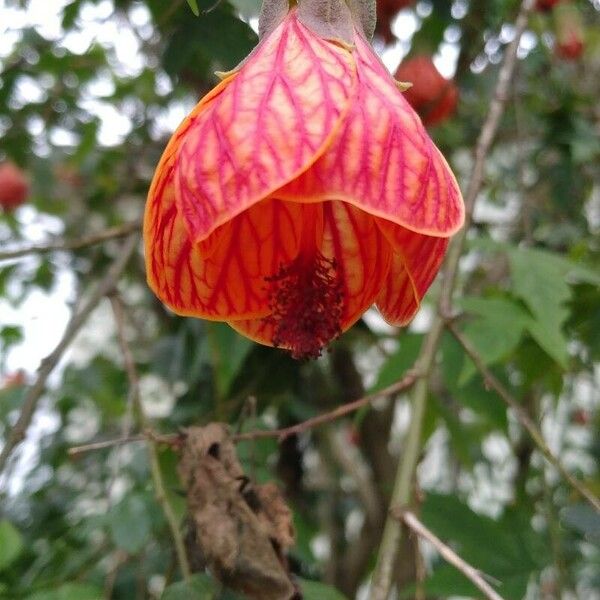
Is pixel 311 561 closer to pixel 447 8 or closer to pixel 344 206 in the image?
pixel 344 206

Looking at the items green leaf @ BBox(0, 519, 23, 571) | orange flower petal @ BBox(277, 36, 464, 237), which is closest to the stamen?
orange flower petal @ BBox(277, 36, 464, 237)

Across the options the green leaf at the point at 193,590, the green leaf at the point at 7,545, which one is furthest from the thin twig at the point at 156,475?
the green leaf at the point at 7,545

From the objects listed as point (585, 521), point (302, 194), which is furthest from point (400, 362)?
point (302, 194)

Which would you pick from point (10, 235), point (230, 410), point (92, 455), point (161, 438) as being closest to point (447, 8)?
point (230, 410)

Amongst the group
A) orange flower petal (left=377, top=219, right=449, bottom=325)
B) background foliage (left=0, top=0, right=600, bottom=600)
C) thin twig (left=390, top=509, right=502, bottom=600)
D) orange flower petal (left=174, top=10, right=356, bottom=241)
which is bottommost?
background foliage (left=0, top=0, right=600, bottom=600)

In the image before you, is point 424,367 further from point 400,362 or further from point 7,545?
point 7,545

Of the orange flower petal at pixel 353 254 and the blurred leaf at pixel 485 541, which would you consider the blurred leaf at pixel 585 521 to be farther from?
the orange flower petal at pixel 353 254

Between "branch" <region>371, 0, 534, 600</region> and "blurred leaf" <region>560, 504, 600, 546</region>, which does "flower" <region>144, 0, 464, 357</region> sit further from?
"blurred leaf" <region>560, 504, 600, 546</region>
